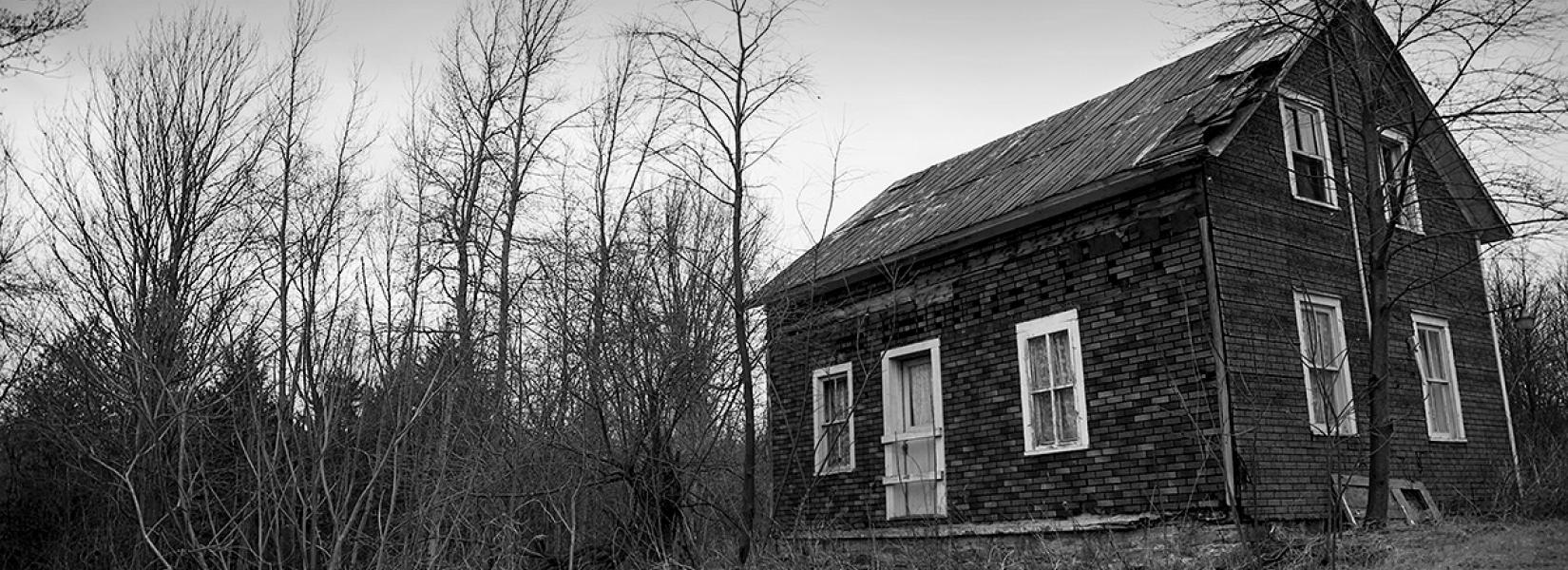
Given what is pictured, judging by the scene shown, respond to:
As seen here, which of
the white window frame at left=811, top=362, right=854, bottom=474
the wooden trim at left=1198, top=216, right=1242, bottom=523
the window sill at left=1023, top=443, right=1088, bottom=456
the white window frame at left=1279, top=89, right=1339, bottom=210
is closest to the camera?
the wooden trim at left=1198, top=216, right=1242, bottom=523

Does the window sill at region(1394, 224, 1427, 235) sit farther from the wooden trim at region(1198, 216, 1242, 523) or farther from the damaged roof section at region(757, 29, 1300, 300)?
the wooden trim at region(1198, 216, 1242, 523)

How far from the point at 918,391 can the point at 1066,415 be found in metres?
2.58

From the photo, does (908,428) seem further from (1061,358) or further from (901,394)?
(1061,358)

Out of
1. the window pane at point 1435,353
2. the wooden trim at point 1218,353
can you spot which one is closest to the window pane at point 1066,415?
the wooden trim at point 1218,353

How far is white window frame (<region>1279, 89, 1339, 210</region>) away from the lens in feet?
39.3

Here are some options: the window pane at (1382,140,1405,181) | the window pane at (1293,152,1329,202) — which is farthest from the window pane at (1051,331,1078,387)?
the window pane at (1382,140,1405,181)

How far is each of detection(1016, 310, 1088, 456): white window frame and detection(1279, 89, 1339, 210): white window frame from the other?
8.90 feet

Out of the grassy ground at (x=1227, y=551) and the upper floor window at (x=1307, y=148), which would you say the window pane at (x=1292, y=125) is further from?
the grassy ground at (x=1227, y=551)

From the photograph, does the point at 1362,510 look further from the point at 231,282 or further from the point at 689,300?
the point at 231,282

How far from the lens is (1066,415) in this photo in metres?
11.8

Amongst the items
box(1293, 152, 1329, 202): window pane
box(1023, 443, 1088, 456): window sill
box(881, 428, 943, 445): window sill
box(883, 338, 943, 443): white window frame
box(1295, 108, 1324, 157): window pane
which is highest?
box(1295, 108, 1324, 157): window pane

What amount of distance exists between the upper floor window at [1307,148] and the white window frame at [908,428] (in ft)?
14.2

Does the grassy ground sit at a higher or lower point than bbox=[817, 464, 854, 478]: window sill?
lower

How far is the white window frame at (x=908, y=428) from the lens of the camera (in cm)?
1312
